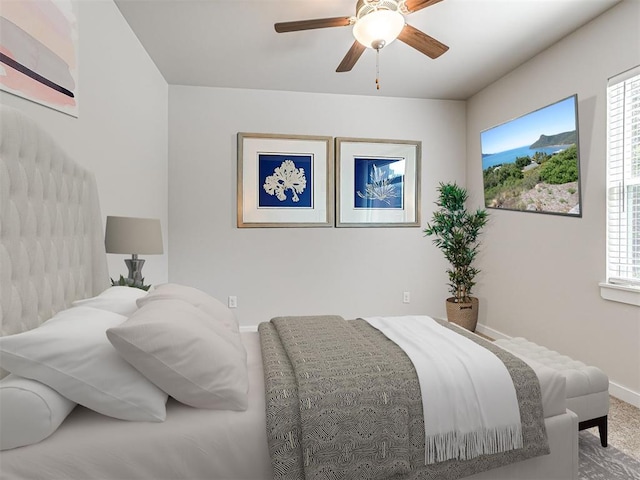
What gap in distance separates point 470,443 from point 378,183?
11.4 feet

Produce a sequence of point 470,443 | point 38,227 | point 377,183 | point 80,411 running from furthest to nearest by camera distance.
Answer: point 377,183 → point 38,227 → point 470,443 → point 80,411

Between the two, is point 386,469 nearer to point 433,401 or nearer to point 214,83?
point 433,401

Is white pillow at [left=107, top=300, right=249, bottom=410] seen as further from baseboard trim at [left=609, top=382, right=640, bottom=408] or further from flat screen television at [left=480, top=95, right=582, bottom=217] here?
flat screen television at [left=480, top=95, right=582, bottom=217]

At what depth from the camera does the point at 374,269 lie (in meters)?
4.71

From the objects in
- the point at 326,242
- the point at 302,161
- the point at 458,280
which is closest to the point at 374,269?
the point at 326,242

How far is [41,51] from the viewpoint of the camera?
71.3 inches

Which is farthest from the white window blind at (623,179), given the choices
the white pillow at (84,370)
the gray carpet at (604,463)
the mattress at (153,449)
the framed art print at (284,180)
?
the white pillow at (84,370)

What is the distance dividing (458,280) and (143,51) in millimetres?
3738

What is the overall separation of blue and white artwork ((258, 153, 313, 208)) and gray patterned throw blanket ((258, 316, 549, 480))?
9.41ft

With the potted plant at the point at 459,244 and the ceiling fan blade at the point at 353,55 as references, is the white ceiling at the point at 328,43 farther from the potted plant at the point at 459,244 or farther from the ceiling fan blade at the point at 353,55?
the potted plant at the point at 459,244

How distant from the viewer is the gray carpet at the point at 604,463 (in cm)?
194

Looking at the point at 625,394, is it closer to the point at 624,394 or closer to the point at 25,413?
the point at 624,394

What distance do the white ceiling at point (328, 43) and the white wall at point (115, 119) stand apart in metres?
0.23

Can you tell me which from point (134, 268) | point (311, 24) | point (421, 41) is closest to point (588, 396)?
point (421, 41)
